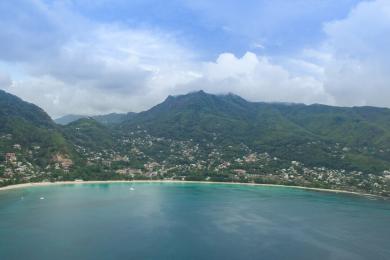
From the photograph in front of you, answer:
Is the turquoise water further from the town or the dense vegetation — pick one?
the dense vegetation

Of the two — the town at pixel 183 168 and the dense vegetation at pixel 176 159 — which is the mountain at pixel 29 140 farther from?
the town at pixel 183 168

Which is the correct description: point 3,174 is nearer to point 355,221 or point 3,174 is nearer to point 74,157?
point 74,157

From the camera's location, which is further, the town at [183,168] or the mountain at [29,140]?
the mountain at [29,140]

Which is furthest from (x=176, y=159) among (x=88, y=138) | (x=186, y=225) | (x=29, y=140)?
(x=186, y=225)

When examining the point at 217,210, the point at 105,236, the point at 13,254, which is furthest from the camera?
the point at 217,210

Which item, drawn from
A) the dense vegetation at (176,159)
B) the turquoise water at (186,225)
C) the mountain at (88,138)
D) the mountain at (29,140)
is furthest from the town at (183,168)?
the turquoise water at (186,225)

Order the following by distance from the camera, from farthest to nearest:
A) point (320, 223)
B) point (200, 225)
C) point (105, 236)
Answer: point (320, 223)
point (200, 225)
point (105, 236)

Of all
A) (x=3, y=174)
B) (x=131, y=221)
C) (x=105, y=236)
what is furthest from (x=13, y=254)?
(x=3, y=174)

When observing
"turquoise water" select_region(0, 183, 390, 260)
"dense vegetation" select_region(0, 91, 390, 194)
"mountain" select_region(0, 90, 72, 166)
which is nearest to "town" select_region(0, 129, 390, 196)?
"dense vegetation" select_region(0, 91, 390, 194)
